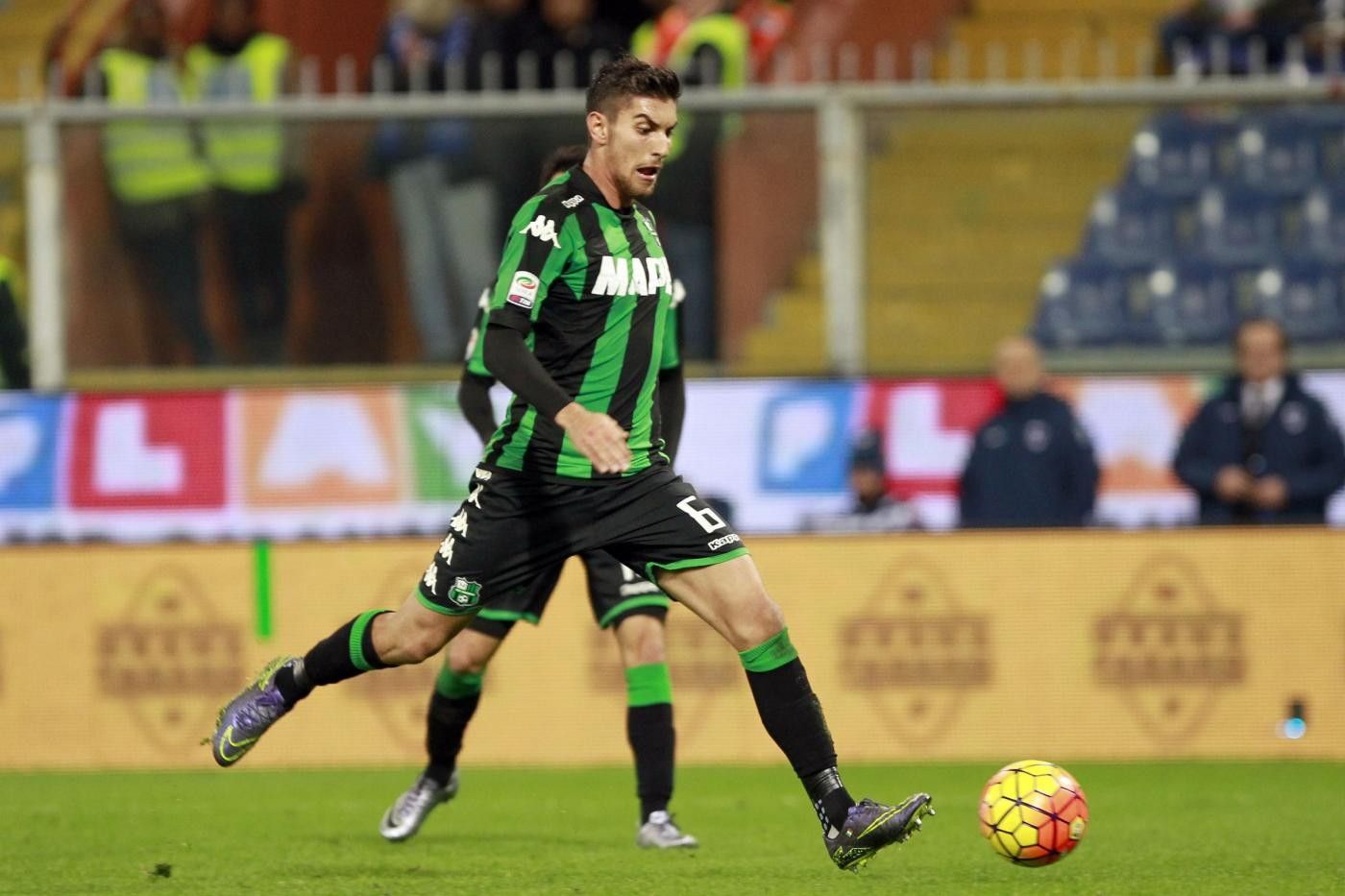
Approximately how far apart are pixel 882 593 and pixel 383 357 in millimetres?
3222

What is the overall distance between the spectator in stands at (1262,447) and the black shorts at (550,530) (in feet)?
18.0

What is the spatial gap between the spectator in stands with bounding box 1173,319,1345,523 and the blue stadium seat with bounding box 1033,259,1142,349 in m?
0.92

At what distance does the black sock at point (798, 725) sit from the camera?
20.9 feet

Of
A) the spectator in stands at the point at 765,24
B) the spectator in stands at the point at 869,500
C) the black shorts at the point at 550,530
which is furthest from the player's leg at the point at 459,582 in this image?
the spectator in stands at the point at 765,24

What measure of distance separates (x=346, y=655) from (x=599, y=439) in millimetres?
1437

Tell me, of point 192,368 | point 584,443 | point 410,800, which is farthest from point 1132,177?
point 584,443

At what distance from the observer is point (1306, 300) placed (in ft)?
39.7

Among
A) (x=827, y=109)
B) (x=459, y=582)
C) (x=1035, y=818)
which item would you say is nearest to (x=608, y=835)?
(x=459, y=582)

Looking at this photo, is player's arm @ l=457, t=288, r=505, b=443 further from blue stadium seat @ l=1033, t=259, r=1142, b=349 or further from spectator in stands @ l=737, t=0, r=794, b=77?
spectator in stands @ l=737, t=0, r=794, b=77

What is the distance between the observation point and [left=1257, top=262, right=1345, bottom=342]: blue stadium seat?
12.1 meters

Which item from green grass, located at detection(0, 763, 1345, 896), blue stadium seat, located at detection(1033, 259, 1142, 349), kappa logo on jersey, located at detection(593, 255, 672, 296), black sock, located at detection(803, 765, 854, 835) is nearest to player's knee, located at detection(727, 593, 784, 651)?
black sock, located at detection(803, 765, 854, 835)

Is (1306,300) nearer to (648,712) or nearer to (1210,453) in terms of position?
(1210,453)

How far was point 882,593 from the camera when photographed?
11125 millimetres

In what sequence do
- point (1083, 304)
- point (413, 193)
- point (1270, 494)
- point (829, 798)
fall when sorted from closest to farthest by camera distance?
point (829, 798), point (1270, 494), point (1083, 304), point (413, 193)
